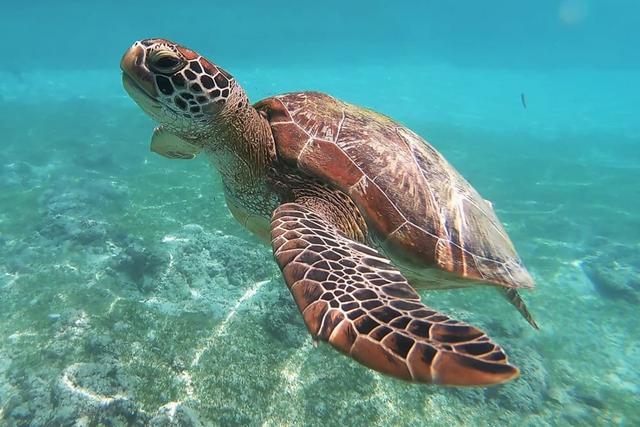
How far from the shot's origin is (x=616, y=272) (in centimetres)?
912

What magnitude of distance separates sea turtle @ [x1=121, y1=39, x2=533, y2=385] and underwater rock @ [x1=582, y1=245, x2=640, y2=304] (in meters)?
7.29

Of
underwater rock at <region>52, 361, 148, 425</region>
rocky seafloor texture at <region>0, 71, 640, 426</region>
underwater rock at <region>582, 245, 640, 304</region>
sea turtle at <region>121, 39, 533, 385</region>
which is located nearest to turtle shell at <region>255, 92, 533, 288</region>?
sea turtle at <region>121, 39, 533, 385</region>

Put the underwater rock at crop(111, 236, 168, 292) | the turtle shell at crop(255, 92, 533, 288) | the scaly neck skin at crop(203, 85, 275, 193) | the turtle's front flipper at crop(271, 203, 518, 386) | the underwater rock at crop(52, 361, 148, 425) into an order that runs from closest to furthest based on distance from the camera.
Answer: the turtle's front flipper at crop(271, 203, 518, 386) < the turtle shell at crop(255, 92, 533, 288) < the scaly neck skin at crop(203, 85, 275, 193) < the underwater rock at crop(52, 361, 148, 425) < the underwater rock at crop(111, 236, 168, 292)

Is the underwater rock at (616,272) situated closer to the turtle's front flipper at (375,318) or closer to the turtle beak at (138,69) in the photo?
the turtle's front flipper at (375,318)

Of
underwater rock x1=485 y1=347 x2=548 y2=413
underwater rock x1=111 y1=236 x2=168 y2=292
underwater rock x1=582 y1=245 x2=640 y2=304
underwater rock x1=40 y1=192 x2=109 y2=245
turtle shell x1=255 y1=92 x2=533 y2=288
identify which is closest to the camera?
turtle shell x1=255 y1=92 x2=533 y2=288

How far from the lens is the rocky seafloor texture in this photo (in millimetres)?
4328

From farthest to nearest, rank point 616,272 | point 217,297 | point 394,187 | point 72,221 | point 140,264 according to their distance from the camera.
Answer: point 616,272 < point 72,221 < point 140,264 < point 217,297 < point 394,187

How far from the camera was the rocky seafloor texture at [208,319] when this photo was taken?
4.33 meters

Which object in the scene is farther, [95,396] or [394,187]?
[95,396]

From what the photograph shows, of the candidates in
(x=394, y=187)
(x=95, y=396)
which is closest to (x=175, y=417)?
(x=95, y=396)

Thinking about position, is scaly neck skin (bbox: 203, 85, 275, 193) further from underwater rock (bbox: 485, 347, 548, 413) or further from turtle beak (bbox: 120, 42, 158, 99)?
underwater rock (bbox: 485, 347, 548, 413)

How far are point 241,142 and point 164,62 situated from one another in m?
0.77

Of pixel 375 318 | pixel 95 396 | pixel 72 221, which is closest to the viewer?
pixel 375 318

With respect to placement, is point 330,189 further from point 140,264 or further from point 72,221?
point 72,221
